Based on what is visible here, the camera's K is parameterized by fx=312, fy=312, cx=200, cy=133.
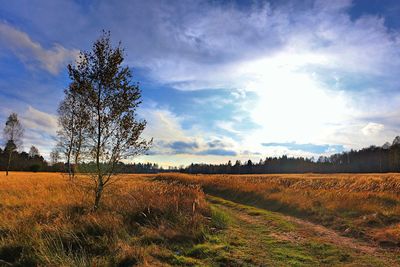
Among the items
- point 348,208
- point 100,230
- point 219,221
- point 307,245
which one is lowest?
point 307,245

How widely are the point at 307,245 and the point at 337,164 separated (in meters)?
131

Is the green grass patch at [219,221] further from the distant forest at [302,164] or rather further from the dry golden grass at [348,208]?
the distant forest at [302,164]

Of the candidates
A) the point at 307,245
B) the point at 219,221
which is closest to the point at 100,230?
the point at 219,221

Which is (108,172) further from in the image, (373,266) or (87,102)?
(373,266)

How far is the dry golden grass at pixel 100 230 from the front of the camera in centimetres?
754

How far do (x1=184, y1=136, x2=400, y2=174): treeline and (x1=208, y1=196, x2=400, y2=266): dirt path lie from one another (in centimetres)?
9066

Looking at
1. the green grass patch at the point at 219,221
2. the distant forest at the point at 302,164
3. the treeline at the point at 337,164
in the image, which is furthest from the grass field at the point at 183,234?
the treeline at the point at 337,164

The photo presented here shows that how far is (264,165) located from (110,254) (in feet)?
492

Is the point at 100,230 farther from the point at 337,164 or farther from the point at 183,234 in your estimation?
the point at 337,164

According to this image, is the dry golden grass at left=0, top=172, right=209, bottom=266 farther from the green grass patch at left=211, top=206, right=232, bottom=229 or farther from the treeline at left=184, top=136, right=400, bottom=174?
the treeline at left=184, top=136, right=400, bottom=174

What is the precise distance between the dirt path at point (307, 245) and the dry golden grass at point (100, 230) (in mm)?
2039

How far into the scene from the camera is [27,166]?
283 feet

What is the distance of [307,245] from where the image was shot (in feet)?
32.1

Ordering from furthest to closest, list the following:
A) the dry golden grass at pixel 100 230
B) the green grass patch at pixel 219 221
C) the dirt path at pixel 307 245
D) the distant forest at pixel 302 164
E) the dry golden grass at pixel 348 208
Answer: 1. the distant forest at pixel 302 164
2. the green grass patch at pixel 219 221
3. the dry golden grass at pixel 348 208
4. the dirt path at pixel 307 245
5. the dry golden grass at pixel 100 230
